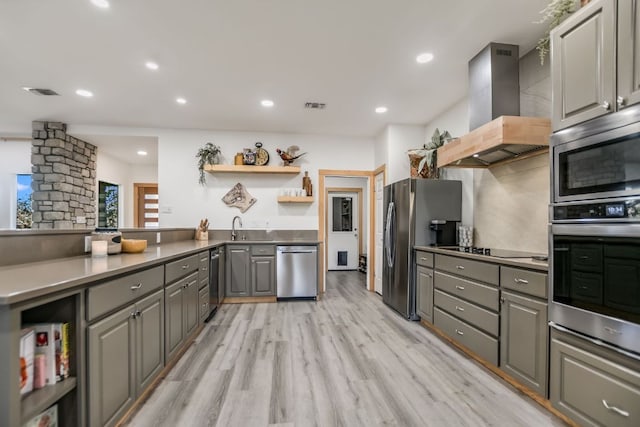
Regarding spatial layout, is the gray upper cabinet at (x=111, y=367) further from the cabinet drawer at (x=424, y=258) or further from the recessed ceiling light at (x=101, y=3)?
the cabinet drawer at (x=424, y=258)

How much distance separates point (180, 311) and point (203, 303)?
0.71 metres

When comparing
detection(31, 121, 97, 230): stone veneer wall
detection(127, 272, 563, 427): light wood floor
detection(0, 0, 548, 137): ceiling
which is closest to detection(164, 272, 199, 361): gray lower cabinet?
detection(127, 272, 563, 427): light wood floor

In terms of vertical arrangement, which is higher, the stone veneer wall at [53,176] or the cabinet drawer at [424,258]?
the stone veneer wall at [53,176]

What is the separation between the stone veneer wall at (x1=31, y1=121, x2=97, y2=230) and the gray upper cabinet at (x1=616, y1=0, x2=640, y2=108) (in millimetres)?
6265

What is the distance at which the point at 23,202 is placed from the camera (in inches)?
227

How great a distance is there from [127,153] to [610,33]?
23.3ft

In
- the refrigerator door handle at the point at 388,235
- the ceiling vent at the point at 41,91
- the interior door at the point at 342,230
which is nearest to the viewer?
the ceiling vent at the point at 41,91

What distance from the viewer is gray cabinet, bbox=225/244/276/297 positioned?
13.8 feet

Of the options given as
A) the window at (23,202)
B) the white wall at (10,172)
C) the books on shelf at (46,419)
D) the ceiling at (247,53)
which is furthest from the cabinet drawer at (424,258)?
the white wall at (10,172)

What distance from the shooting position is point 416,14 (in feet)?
7.01

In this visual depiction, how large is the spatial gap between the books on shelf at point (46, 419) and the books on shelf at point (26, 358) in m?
0.12

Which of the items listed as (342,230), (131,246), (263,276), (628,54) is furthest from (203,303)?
(342,230)

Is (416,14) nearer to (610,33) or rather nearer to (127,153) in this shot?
(610,33)

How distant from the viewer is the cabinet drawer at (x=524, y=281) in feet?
6.01
